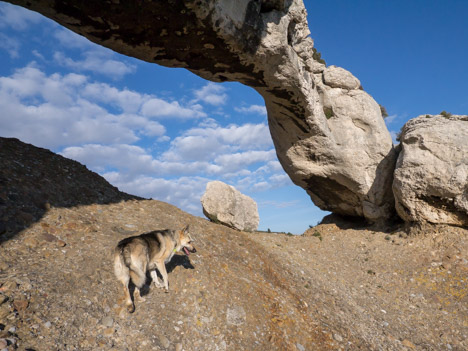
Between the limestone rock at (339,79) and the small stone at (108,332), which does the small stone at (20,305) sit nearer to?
the small stone at (108,332)

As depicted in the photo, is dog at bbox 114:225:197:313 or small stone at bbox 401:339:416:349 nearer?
dog at bbox 114:225:197:313

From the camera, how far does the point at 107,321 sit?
20.7 feet

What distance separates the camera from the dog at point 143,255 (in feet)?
21.5

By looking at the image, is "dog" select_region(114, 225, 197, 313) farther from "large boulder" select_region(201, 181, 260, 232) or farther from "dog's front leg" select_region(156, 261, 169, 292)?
"large boulder" select_region(201, 181, 260, 232)

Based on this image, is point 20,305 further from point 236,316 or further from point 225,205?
point 225,205

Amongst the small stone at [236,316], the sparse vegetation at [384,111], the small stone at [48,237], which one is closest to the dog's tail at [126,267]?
the small stone at [236,316]

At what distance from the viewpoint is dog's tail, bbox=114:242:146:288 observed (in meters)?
6.51

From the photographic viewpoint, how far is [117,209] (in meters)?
11.8

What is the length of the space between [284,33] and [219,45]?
3095mm

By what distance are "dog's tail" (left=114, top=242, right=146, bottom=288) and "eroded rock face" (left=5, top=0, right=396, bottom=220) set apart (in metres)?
7.36

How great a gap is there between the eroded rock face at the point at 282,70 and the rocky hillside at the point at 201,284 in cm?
495

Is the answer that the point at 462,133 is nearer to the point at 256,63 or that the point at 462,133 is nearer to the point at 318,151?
the point at 318,151

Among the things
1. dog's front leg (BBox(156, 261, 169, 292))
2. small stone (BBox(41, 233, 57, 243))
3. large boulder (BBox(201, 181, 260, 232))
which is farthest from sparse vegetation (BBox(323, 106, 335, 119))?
small stone (BBox(41, 233, 57, 243))

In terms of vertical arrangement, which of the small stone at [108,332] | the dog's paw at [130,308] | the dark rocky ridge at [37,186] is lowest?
the small stone at [108,332]
